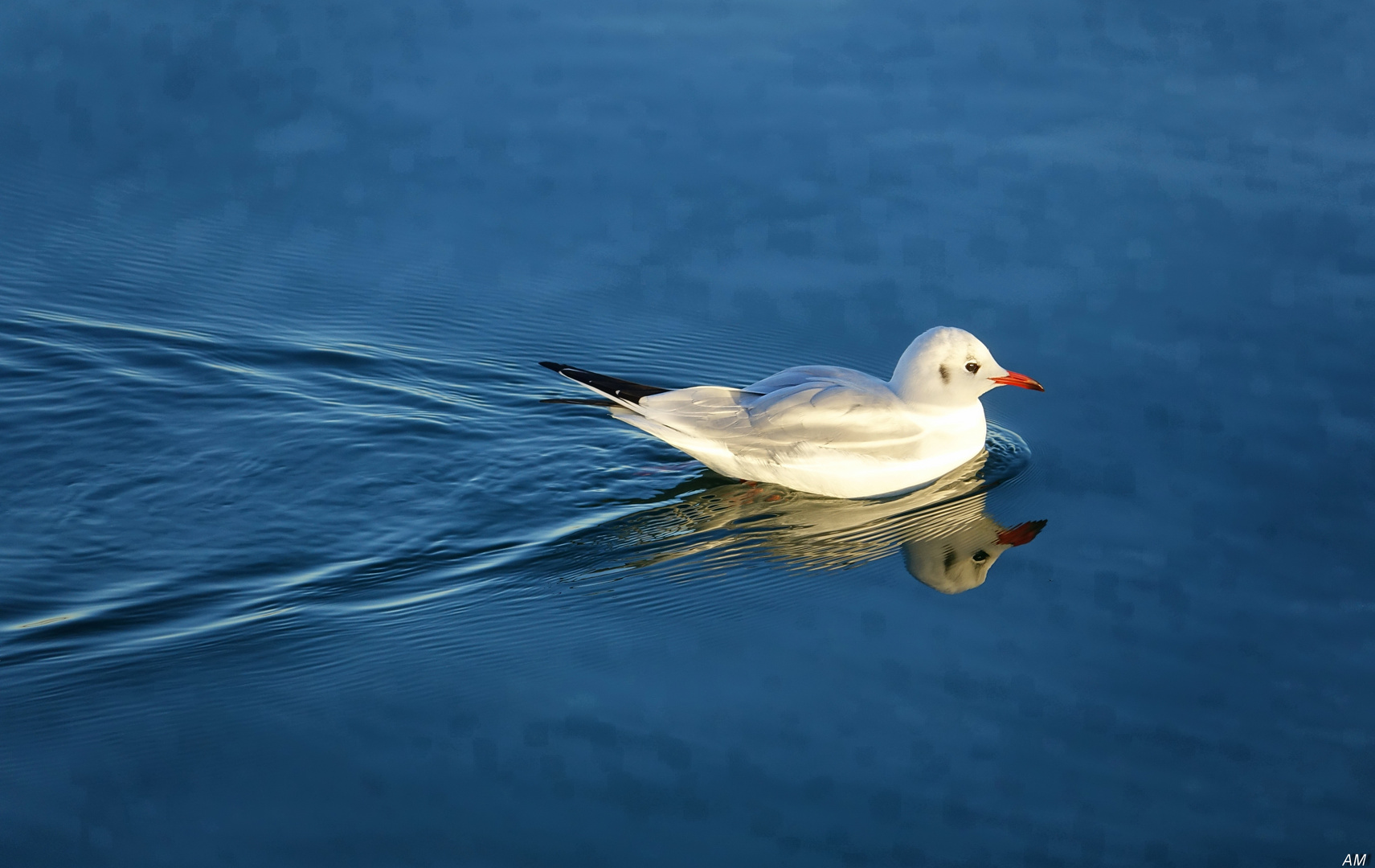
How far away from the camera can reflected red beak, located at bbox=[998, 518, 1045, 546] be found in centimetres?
573

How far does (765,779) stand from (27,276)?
17.7 ft

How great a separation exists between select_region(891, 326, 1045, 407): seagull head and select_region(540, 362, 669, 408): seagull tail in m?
1.39

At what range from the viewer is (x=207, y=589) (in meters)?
5.12

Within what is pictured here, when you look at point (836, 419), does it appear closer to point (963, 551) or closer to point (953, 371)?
point (953, 371)

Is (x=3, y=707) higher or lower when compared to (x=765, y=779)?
higher

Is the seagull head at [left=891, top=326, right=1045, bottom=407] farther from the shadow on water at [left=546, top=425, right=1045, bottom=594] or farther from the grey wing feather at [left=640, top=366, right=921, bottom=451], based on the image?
the shadow on water at [left=546, top=425, right=1045, bottom=594]

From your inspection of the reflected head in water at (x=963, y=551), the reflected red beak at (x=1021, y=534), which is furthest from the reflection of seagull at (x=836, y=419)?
the reflected red beak at (x=1021, y=534)

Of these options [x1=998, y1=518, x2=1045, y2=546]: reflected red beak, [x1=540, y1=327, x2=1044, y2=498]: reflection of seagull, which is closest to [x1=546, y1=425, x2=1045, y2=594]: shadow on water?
[x1=998, y1=518, x2=1045, y2=546]: reflected red beak

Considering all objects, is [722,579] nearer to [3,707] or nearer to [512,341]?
[512,341]

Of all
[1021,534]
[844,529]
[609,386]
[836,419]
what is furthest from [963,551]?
[609,386]

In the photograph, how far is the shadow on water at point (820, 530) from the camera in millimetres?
5543

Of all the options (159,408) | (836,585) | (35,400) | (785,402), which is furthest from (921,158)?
(35,400)

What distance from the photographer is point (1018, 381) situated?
6.27 meters

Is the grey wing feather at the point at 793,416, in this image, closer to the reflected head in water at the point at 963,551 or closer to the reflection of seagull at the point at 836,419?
the reflection of seagull at the point at 836,419
